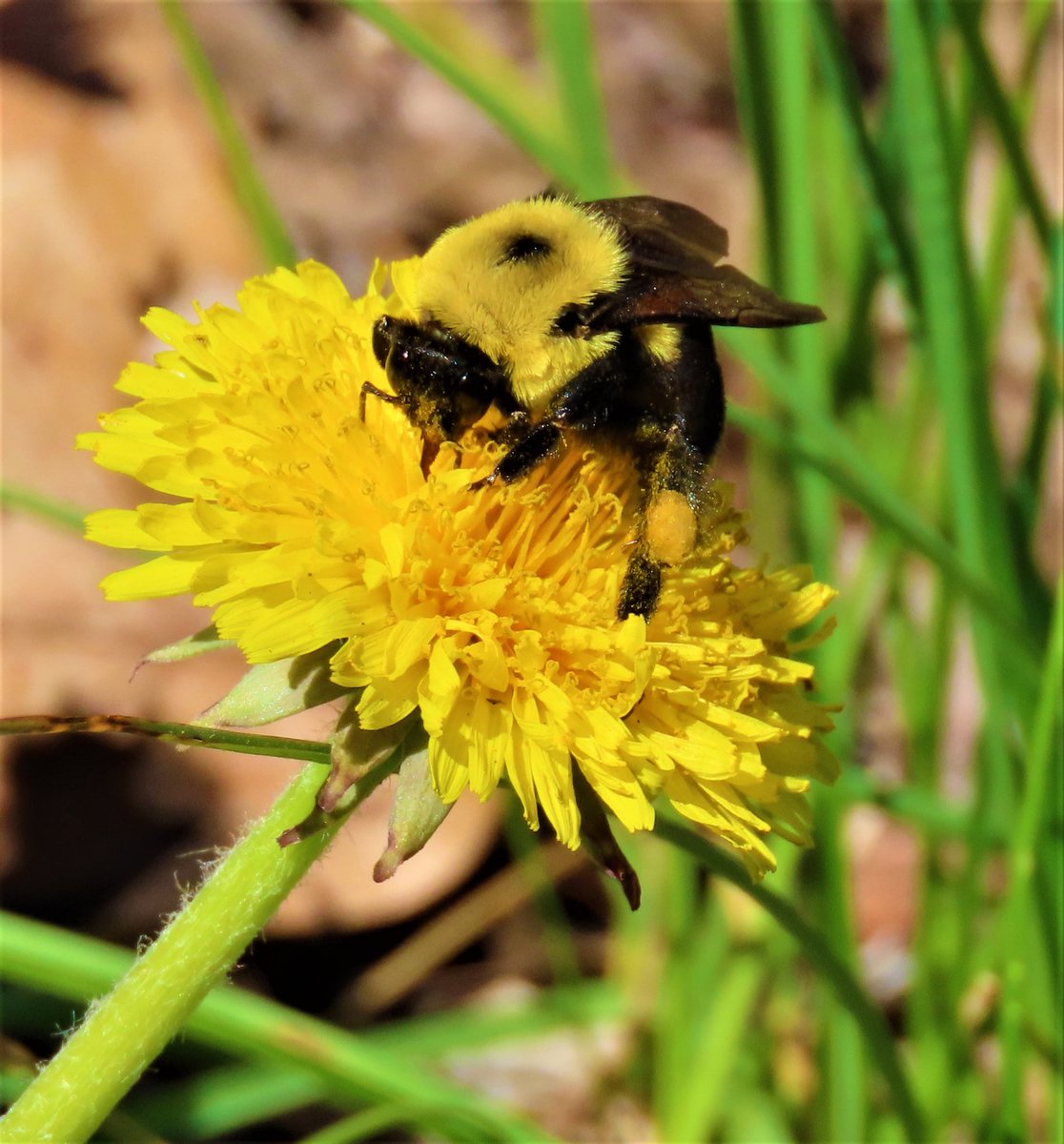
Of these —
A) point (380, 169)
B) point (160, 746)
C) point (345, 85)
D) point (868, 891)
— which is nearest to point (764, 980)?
point (868, 891)

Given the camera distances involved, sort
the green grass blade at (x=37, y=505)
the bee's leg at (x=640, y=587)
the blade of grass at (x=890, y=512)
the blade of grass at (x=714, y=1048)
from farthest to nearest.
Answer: the blade of grass at (x=714, y=1048) < the green grass blade at (x=37, y=505) < the blade of grass at (x=890, y=512) < the bee's leg at (x=640, y=587)

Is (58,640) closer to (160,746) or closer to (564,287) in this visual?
(160,746)

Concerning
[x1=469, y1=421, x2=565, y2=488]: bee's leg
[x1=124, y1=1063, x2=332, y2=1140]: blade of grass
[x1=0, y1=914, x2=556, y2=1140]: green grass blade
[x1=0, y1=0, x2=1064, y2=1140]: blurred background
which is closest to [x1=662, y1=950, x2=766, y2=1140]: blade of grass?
[x1=0, y1=0, x2=1064, y2=1140]: blurred background

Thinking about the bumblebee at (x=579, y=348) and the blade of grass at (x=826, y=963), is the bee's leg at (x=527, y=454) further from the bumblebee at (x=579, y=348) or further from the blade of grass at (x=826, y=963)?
the blade of grass at (x=826, y=963)

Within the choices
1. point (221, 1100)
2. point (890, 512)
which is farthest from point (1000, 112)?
point (221, 1100)

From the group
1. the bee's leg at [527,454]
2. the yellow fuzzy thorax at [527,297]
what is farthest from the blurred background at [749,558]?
the yellow fuzzy thorax at [527,297]

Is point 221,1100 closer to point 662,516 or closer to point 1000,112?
point 662,516
